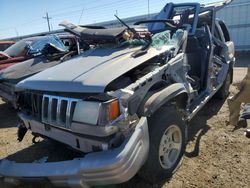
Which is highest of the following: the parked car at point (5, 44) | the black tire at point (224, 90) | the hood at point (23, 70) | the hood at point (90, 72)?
the hood at point (90, 72)

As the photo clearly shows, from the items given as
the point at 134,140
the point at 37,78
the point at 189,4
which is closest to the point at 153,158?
the point at 134,140

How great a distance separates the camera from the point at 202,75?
523 centimetres

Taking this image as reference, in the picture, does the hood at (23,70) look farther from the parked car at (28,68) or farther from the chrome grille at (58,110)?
the chrome grille at (58,110)

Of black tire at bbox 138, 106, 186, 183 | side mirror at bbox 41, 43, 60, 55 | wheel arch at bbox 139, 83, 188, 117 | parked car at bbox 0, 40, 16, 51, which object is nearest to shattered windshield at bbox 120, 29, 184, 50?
wheel arch at bbox 139, 83, 188, 117

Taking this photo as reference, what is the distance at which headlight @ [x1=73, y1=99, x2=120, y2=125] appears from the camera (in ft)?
8.87

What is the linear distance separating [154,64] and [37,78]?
1.42m

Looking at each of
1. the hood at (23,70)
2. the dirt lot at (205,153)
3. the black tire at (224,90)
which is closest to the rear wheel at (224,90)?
the black tire at (224,90)

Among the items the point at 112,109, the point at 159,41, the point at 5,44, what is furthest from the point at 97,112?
the point at 5,44

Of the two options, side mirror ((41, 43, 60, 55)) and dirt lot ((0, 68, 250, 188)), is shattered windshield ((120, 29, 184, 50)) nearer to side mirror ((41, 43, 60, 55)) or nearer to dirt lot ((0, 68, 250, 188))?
dirt lot ((0, 68, 250, 188))

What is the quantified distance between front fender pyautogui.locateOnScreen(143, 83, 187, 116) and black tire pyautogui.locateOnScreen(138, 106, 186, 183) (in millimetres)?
147

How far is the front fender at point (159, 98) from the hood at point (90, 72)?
1.35ft

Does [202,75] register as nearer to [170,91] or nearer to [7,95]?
[170,91]

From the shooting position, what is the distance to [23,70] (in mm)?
6539

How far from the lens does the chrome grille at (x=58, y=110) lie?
289cm
